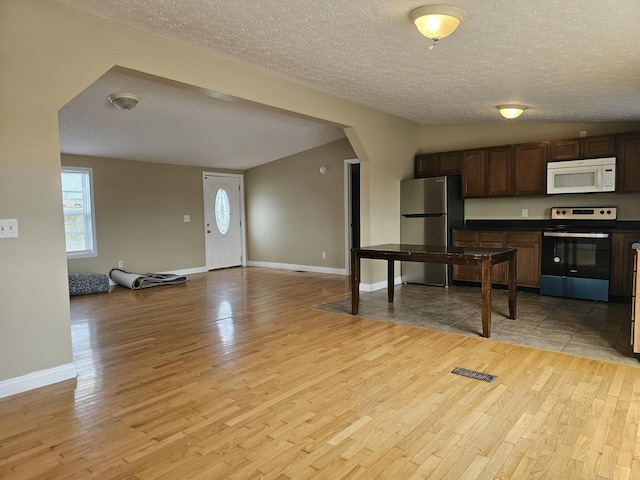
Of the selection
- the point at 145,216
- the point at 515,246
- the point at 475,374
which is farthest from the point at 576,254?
the point at 145,216

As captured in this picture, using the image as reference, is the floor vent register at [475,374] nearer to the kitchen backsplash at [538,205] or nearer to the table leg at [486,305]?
the table leg at [486,305]

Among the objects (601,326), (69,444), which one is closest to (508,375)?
(601,326)

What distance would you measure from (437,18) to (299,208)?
5792mm

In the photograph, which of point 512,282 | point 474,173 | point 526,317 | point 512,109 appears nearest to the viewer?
point 512,282

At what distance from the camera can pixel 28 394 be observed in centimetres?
265

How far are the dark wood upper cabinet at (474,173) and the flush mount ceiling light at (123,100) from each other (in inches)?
175

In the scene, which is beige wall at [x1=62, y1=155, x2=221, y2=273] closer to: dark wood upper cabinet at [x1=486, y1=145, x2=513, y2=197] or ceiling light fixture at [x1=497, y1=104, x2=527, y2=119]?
dark wood upper cabinet at [x1=486, y1=145, x2=513, y2=197]

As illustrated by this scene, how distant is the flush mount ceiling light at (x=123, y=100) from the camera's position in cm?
428

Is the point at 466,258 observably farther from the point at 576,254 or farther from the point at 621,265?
the point at 621,265

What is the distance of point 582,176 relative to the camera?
5016 mm

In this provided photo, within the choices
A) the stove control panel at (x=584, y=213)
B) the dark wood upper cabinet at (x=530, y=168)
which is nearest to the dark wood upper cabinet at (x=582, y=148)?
the dark wood upper cabinet at (x=530, y=168)

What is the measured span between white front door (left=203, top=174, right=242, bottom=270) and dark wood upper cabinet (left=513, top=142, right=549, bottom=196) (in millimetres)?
5564

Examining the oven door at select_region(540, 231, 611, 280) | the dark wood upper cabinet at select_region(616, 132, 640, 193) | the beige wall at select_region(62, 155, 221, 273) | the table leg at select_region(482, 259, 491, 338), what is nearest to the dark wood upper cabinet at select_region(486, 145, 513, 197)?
the oven door at select_region(540, 231, 611, 280)

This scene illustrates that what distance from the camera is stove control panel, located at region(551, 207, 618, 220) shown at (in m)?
5.01
